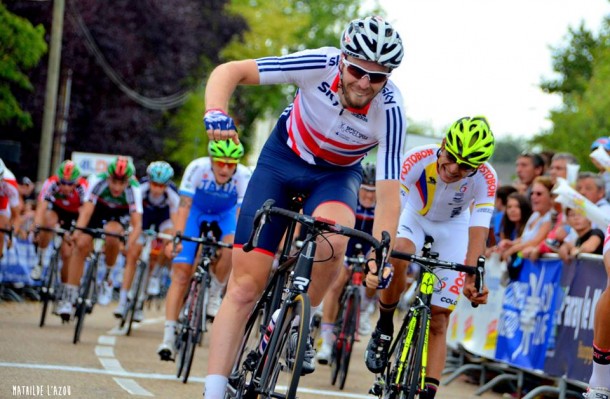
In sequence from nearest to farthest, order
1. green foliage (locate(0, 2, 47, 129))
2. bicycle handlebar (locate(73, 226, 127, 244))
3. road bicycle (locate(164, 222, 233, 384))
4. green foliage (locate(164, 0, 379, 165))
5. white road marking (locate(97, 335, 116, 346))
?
road bicycle (locate(164, 222, 233, 384)) → white road marking (locate(97, 335, 116, 346)) → bicycle handlebar (locate(73, 226, 127, 244)) → green foliage (locate(0, 2, 47, 129)) → green foliage (locate(164, 0, 379, 165))

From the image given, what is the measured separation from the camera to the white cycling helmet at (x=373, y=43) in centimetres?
667

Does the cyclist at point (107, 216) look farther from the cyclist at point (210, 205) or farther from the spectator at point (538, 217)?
the spectator at point (538, 217)

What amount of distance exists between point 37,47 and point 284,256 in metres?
19.0

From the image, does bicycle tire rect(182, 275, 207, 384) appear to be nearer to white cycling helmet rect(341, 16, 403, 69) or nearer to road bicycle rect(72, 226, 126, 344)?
road bicycle rect(72, 226, 126, 344)

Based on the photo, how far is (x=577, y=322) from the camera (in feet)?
37.1

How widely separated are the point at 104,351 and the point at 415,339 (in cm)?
554

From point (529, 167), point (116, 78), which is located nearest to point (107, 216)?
point (529, 167)

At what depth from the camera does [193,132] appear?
5562cm

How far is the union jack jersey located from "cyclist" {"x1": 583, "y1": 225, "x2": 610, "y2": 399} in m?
1.68

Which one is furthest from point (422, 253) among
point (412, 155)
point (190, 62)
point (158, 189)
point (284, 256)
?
point (190, 62)

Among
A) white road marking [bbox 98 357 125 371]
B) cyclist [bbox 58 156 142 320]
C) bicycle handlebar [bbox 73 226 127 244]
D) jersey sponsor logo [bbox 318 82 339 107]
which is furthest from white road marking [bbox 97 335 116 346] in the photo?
jersey sponsor logo [bbox 318 82 339 107]

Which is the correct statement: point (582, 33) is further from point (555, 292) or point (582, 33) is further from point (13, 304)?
point (555, 292)

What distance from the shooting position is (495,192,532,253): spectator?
14484 millimetres

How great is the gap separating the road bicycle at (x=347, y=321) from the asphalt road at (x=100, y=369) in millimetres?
202
